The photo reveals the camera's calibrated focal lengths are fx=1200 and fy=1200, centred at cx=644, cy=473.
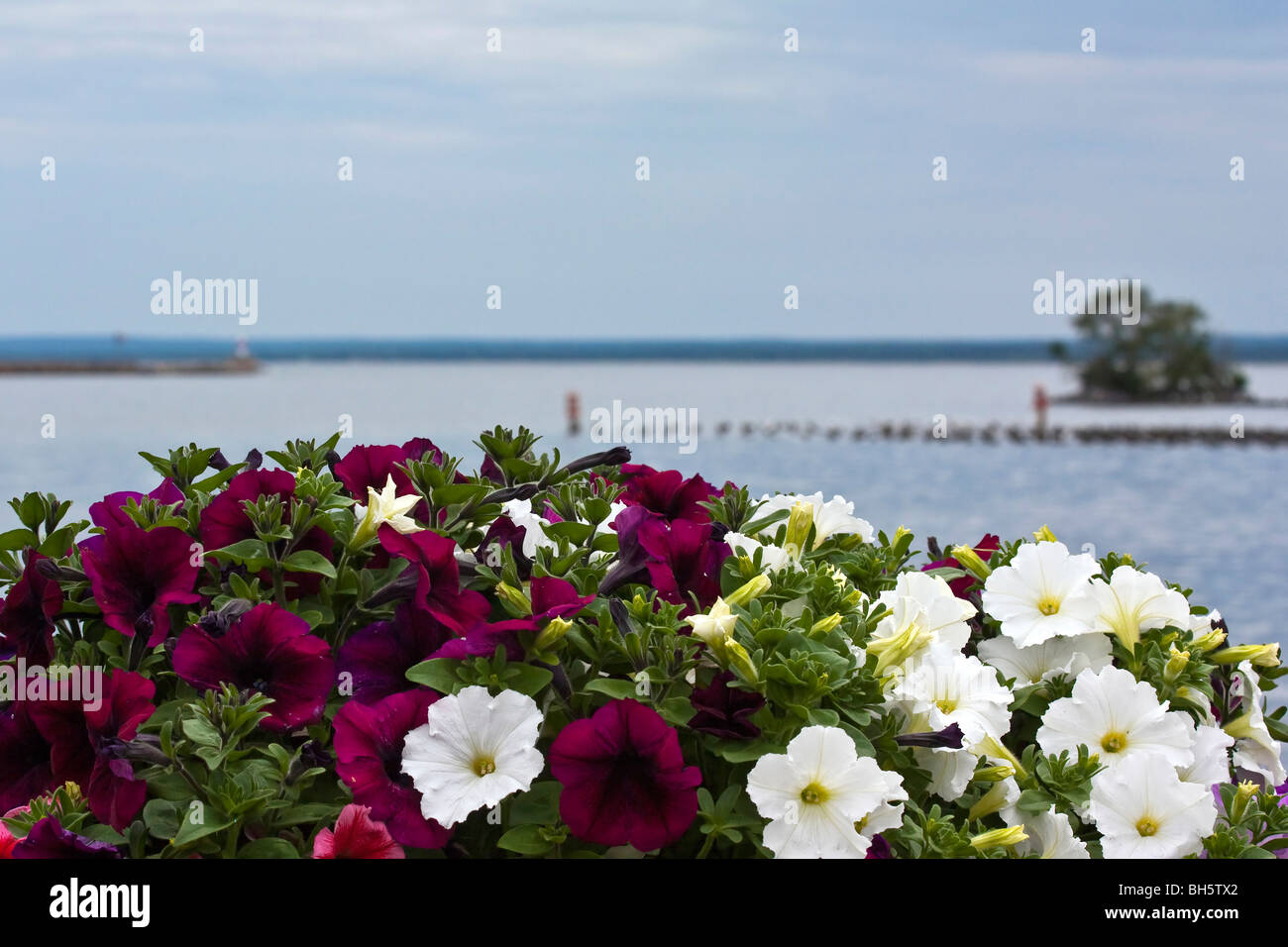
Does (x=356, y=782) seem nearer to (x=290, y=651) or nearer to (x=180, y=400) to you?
(x=290, y=651)

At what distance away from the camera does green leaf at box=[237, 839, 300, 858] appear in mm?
1697

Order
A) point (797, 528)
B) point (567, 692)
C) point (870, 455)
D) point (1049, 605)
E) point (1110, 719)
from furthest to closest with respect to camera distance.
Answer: point (870, 455) < point (797, 528) < point (1049, 605) < point (1110, 719) < point (567, 692)

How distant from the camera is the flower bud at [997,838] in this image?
5.84ft

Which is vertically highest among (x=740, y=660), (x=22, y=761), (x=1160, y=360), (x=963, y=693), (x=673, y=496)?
(x=1160, y=360)

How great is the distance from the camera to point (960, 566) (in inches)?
101

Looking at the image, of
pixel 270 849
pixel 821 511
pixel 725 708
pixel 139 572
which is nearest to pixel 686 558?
pixel 725 708

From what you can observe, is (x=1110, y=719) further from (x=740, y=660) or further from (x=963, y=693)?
(x=740, y=660)

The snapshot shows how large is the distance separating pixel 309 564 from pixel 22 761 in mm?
630

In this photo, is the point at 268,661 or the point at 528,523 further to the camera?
the point at 528,523

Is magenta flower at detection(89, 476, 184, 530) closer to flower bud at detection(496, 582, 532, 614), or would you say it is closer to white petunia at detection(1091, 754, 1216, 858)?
flower bud at detection(496, 582, 532, 614)

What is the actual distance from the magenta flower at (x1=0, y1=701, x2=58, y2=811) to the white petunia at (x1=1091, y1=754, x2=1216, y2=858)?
1.70 meters

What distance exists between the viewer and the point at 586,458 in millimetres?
2482
